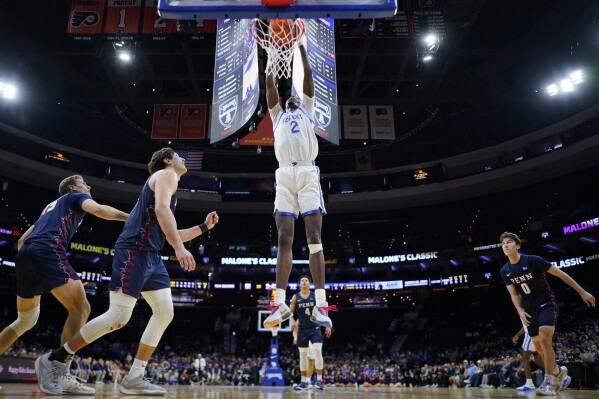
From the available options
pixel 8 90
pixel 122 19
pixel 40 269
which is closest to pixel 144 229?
pixel 40 269

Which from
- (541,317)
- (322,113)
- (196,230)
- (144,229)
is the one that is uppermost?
(322,113)

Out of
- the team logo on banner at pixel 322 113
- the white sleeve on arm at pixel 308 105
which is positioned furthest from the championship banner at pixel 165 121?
the white sleeve on arm at pixel 308 105

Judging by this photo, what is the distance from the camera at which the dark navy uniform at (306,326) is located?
33.1ft

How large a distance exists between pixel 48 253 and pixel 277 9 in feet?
11.9

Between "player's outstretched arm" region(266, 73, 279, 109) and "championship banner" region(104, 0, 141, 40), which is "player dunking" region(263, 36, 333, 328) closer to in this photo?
"player's outstretched arm" region(266, 73, 279, 109)

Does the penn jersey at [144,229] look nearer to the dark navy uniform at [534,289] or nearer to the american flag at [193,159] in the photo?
the dark navy uniform at [534,289]

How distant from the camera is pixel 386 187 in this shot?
31844 millimetres

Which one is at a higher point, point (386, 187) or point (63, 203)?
point (386, 187)

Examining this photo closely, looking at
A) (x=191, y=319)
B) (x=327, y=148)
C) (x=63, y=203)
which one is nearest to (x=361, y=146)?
(x=327, y=148)

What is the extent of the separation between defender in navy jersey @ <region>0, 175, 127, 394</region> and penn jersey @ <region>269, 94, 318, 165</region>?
6.45 feet

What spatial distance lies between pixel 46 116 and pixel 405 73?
66.8 feet

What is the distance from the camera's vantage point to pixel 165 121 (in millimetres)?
18562

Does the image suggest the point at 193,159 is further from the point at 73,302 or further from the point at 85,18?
the point at 73,302

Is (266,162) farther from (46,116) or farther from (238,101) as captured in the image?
(238,101)
